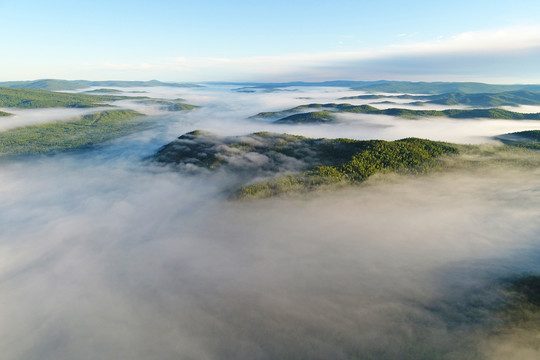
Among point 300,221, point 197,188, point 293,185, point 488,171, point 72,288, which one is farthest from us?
point 197,188

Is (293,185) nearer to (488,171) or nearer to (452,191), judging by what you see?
(452,191)

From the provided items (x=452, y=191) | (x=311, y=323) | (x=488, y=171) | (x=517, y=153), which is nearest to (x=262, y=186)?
(x=311, y=323)

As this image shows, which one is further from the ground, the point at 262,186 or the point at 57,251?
the point at 262,186

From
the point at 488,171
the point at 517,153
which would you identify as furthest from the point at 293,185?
the point at 517,153

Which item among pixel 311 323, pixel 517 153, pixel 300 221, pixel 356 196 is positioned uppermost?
pixel 517 153

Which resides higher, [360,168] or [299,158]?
[299,158]

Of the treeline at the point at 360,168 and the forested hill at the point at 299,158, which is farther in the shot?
the forested hill at the point at 299,158

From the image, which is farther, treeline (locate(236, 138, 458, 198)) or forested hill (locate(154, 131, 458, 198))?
forested hill (locate(154, 131, 458, 198))

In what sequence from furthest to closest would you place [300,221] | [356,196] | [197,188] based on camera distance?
1. [197,188]
2. [356,196]
3. [300,221]

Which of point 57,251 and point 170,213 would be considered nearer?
point 57,251

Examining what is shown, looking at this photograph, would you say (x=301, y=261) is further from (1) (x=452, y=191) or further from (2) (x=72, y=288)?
(1) (x=452, y=191)

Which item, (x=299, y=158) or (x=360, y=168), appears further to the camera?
(x=299, y=158)
